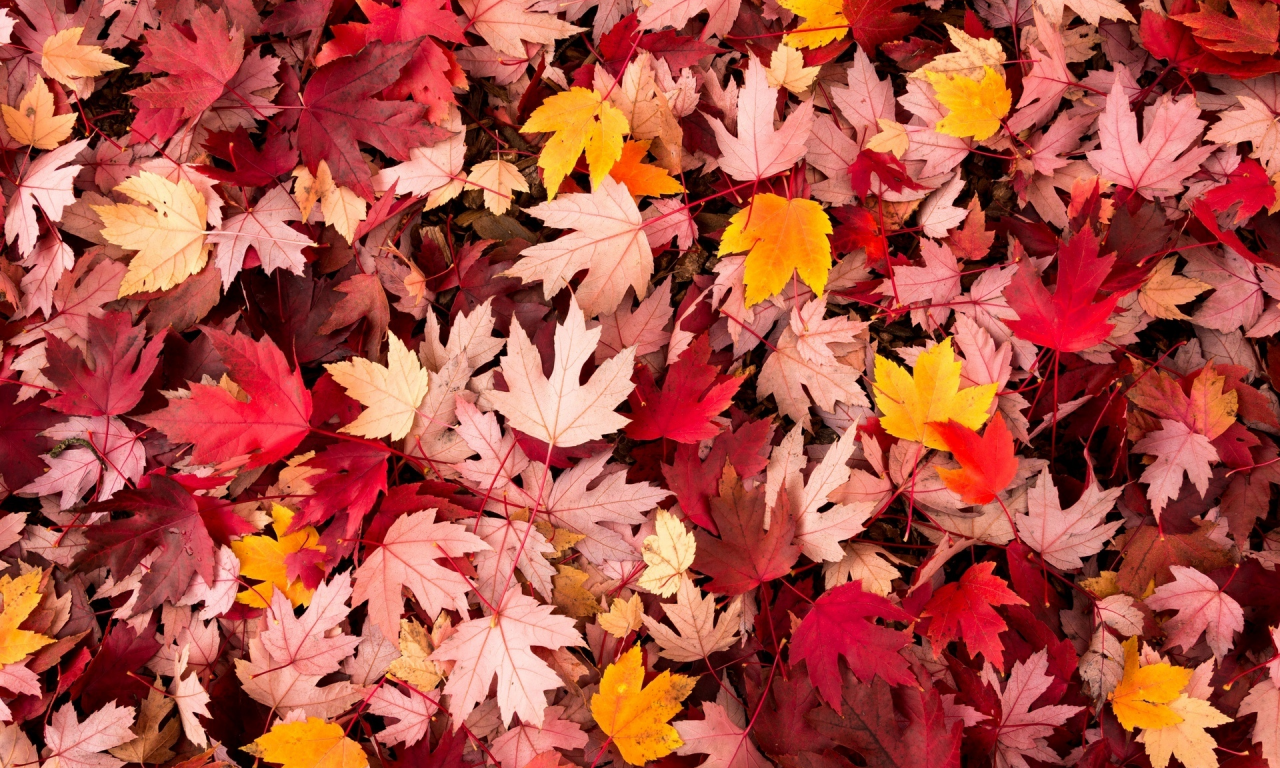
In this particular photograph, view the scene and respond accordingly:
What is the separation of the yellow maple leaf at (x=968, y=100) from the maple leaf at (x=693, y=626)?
112 centimetres

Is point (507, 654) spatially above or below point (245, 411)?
below

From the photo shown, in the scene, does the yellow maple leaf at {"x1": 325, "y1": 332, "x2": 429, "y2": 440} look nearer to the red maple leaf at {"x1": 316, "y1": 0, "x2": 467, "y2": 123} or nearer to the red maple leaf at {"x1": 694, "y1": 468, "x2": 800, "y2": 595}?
the red maple leaf at {"x1": 316, "y1": 0, "x2": 467, "y2": 123}

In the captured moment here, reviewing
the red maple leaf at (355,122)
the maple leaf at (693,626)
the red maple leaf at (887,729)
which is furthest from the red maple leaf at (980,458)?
the red maple leaf at (355,122)

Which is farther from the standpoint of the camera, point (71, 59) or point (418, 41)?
point (71, 59)

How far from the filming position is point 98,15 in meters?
1.71

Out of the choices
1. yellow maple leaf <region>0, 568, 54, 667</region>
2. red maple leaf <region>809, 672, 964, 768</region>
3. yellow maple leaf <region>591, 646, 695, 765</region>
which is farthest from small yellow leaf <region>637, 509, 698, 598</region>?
yellow maple leaf <region>0, 568, 54, 667</region>

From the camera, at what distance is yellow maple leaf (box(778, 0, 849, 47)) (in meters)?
1.61

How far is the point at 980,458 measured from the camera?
151 cm

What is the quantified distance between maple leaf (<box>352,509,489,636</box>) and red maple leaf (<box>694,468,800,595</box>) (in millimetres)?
460

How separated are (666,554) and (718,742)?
0.40 metres

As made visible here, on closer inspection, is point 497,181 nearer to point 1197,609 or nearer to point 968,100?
point 968,100

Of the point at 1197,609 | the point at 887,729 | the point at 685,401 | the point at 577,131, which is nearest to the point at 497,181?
the point at 577,131

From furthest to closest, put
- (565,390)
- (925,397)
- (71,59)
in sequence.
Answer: (71,59) → (925,397) → (565,390)

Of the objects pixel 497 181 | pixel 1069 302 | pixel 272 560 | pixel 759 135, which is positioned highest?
pixel 759 135
